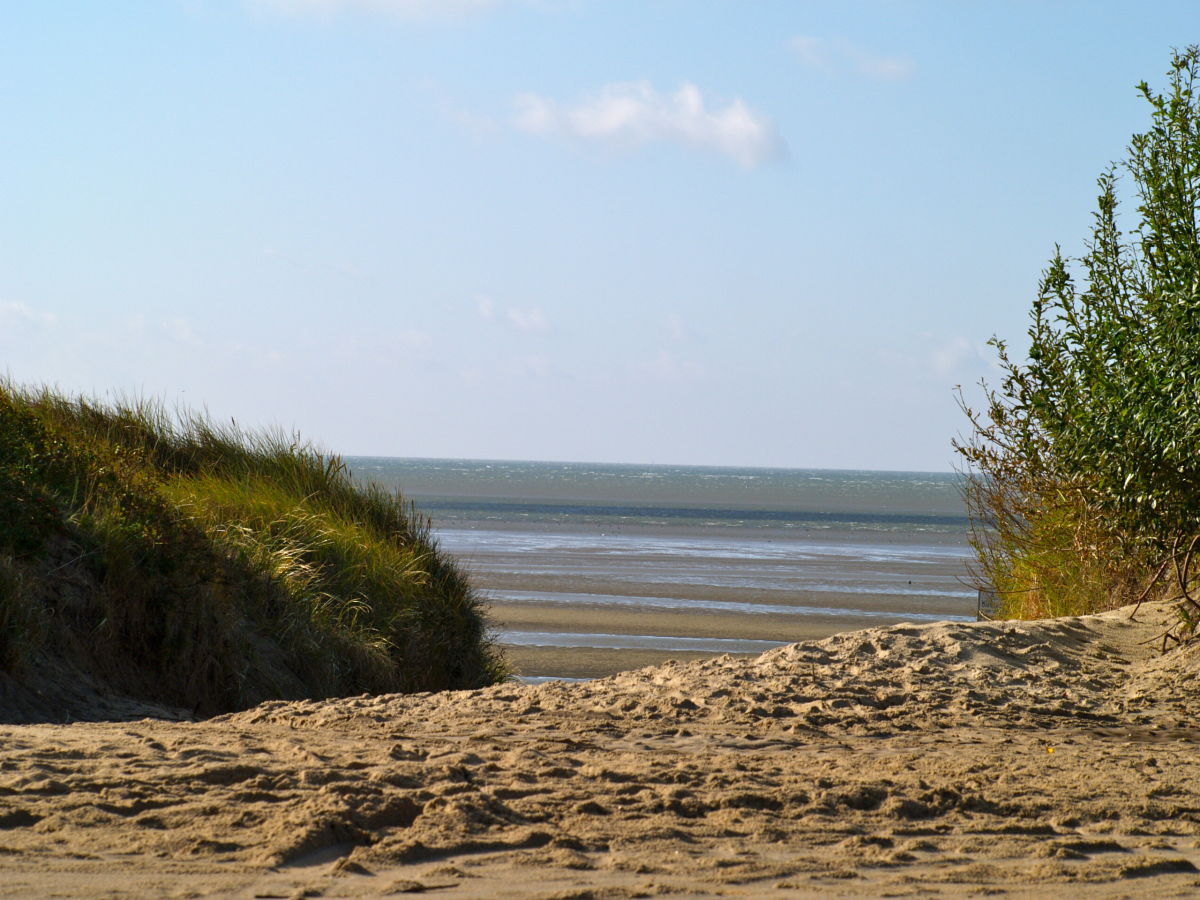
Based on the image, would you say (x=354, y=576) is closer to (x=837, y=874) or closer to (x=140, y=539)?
(x=140, y=539)

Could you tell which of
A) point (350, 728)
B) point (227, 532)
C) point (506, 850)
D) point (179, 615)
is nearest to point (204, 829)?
point (506, 850)

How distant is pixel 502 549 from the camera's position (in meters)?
32.6

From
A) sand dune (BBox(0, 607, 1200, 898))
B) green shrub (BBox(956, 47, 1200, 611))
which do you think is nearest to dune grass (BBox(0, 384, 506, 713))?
sand dune (BBox(0, 607, 1200, 898))

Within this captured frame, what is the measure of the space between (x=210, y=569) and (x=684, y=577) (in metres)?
18.0

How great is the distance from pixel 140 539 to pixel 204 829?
15.4 ft

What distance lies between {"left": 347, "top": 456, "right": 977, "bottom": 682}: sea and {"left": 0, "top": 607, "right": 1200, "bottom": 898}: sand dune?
6.89 m

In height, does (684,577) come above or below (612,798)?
below

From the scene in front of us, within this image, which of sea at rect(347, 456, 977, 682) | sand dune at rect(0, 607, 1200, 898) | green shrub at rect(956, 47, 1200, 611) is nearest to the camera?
sand dune at rect(0, 607, 1200, 898)

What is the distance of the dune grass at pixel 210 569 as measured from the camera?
8023mm

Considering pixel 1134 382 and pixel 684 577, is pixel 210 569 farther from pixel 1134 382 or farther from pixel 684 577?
pixel 684 577

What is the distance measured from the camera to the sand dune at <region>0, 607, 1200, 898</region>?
13.0 feet

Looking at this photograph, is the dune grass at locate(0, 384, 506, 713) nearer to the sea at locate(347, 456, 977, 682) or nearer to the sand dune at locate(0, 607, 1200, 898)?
the sand dune at locate(0, 607, 1200, 898)

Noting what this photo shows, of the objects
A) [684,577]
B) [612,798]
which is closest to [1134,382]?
[612,798]

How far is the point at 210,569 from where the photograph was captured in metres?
8.81
